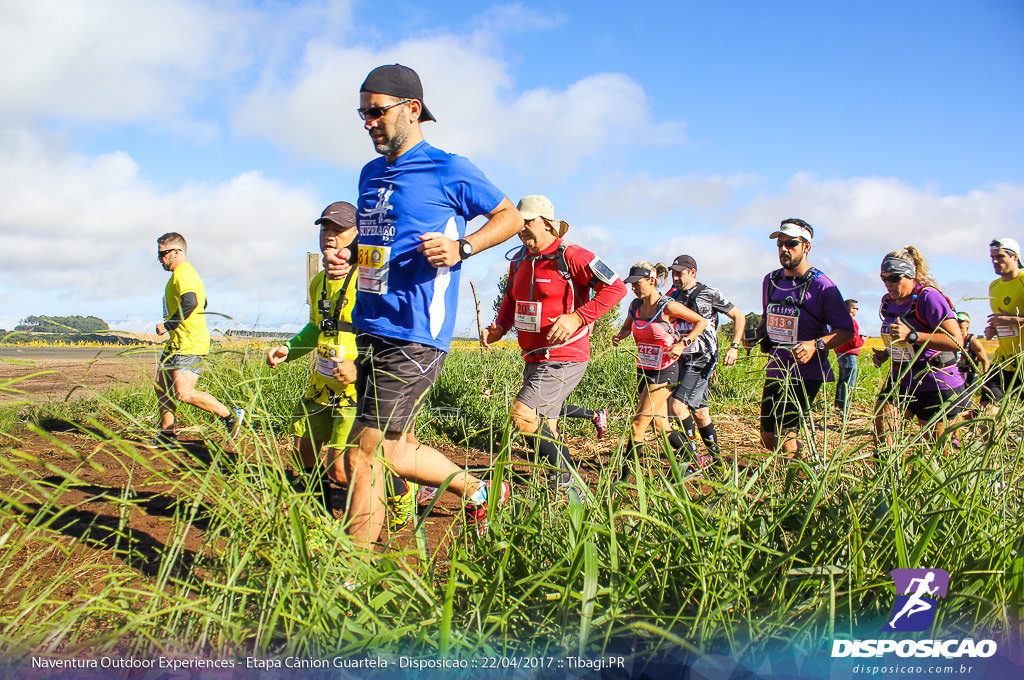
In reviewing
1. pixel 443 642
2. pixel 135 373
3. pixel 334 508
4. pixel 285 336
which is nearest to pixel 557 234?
pixel 285 336

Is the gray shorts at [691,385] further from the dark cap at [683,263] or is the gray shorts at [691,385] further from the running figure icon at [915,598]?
the running figure icon at [915,598]

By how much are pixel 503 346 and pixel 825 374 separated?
141 inches

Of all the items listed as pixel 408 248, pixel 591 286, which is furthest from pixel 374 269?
pixel 591 286

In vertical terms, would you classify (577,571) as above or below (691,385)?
below

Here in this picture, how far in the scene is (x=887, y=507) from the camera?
2.02 m

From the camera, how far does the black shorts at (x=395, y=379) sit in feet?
8.94

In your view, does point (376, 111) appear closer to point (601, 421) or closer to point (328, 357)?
point (328, 357)

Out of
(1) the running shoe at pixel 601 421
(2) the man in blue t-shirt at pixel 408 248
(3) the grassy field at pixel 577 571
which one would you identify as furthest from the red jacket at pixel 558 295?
(3) the grassy field at pixel 577 571

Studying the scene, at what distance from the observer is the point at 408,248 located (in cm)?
289

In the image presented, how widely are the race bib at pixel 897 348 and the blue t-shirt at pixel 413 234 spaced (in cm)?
323

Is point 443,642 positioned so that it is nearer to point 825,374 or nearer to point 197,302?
point 825,374

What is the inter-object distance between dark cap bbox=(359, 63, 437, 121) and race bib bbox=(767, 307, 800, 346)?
3.12 m

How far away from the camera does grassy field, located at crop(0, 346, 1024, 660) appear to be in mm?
1682

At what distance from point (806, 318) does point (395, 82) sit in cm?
330
